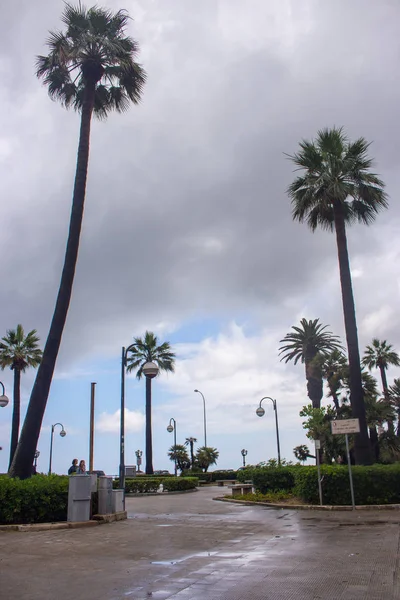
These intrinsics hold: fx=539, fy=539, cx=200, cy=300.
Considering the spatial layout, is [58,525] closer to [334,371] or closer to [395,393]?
[334,371]

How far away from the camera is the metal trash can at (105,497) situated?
15463 mm

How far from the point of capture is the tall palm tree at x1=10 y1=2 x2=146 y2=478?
1902 centimetres

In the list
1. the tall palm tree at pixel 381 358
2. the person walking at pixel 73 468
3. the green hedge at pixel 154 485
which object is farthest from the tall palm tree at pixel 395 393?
the person walking at pixel 73 468

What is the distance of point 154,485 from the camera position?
112 ft

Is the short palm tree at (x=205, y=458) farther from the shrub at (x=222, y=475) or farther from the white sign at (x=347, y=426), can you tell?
the white sign at (x=347, y=426)

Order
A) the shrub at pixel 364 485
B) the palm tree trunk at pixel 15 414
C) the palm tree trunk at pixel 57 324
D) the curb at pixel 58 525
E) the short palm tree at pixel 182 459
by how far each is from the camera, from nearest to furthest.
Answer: the curb at pixel 58 525
the palm tree trunk at pixel 57 324
the shrub at pixel 364 485
the palm tree trunk at pixel 15 414
the short palm tree at pixel 182 459

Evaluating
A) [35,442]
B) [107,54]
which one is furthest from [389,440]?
[107,54]

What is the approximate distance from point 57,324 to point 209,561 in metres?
10.9

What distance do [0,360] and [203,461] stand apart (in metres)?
26.6

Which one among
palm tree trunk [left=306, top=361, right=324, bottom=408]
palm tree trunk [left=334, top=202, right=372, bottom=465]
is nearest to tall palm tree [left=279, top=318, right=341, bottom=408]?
palm tree trunk [left=306, top=361, right=324, bottom=408]

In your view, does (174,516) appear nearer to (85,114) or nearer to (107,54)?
(85,114)

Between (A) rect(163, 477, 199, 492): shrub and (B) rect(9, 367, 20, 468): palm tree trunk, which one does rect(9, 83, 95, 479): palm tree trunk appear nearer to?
(A) rect(163, 477, 199, 492): shrub

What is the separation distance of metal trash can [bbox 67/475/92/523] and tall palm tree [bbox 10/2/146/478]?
492cm

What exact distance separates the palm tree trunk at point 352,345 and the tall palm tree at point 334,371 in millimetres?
22180
